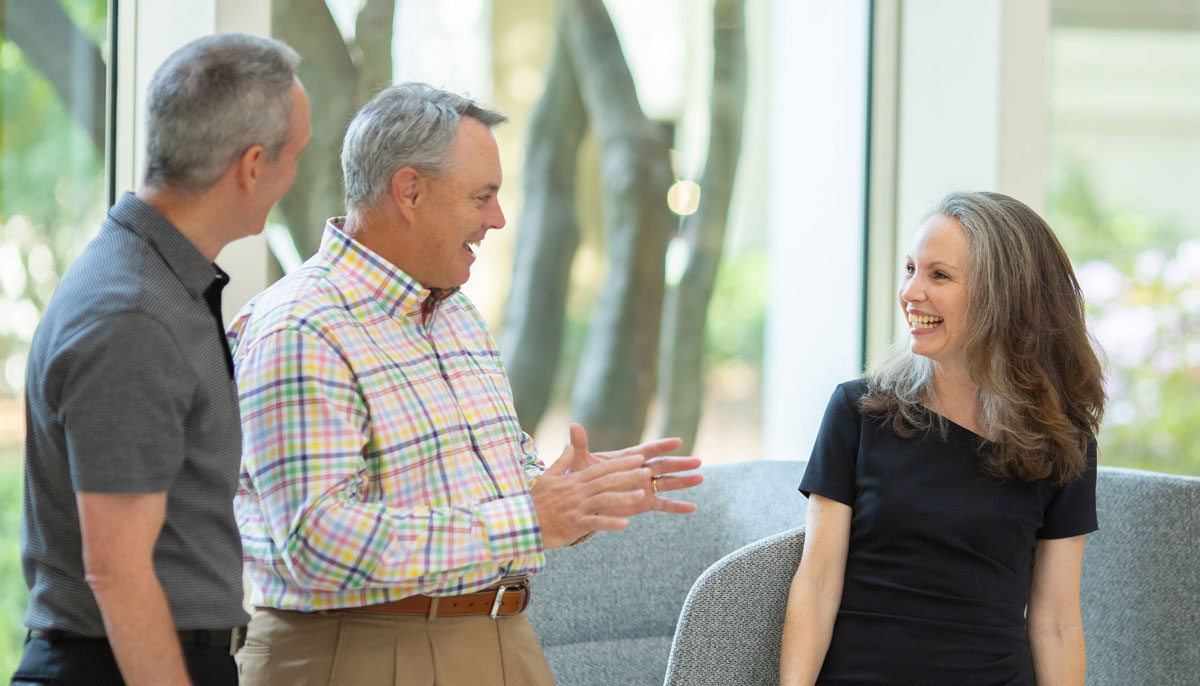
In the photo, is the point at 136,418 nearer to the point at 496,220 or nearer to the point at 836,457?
the point at 496,220

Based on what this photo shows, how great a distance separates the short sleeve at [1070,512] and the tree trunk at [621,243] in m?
1.33

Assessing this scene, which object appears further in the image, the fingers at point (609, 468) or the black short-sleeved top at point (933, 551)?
the black short-sleeved top at point (933, 551)

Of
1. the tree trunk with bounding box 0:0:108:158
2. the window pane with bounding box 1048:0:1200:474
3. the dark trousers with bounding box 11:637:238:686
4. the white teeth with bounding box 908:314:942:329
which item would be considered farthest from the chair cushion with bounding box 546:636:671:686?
the window pane with bounding box 1048:0:1200:474

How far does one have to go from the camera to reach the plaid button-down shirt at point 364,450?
1.44 metres

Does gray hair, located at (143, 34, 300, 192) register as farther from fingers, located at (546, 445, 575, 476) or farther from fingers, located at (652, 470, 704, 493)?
fingers, located at (652, 470, 704, 493)

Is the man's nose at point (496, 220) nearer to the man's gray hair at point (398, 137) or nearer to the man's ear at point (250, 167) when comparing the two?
the man's gray hair at point (398, 137)

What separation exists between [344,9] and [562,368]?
1.10m

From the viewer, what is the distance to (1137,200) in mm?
4074

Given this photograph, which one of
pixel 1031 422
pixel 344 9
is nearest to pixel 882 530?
pixel 1031 422

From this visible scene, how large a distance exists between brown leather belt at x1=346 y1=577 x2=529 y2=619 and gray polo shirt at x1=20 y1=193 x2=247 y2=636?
0.25m

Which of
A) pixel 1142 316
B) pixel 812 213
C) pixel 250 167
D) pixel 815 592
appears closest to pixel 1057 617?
pixel 815 592

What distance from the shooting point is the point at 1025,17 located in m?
2.68

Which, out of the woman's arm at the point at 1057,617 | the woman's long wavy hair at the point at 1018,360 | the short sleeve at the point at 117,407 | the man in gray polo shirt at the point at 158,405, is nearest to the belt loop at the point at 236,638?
the man in gray polo shirt at the point at 158,405

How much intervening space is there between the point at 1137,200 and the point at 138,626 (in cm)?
388
